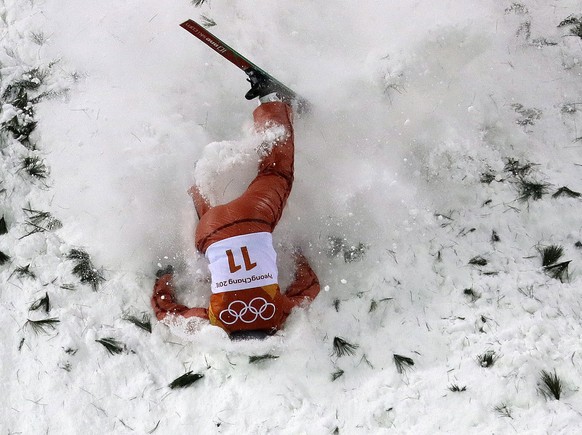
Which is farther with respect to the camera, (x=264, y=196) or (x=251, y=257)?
(x=264, y=196)

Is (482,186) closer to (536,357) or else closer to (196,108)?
(536,357)

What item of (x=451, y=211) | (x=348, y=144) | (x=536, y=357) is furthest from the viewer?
(x=348, y=144)

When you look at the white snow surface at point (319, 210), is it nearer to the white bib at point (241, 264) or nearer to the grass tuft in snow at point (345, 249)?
the grass tuft in snow at point (345, 249)

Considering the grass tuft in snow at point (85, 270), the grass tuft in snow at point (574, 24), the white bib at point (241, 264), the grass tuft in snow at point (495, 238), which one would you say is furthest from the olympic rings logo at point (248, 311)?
the grass tuft in snow at point (574, 24)

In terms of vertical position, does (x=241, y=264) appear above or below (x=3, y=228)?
below

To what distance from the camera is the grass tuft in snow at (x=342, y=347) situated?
3617 mm

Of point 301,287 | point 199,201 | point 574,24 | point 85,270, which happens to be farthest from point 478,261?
point 85,270

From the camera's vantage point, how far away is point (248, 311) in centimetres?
342

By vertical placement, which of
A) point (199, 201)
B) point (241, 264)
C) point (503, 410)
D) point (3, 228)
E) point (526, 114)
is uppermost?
point (526, 114)

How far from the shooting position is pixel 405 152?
4164 millimetres

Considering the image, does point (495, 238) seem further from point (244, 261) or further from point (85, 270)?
point (85, 270)

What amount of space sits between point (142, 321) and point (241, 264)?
988mm

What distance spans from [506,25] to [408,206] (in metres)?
1.79

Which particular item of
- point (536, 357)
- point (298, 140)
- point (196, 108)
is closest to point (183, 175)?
point (196, 108)
